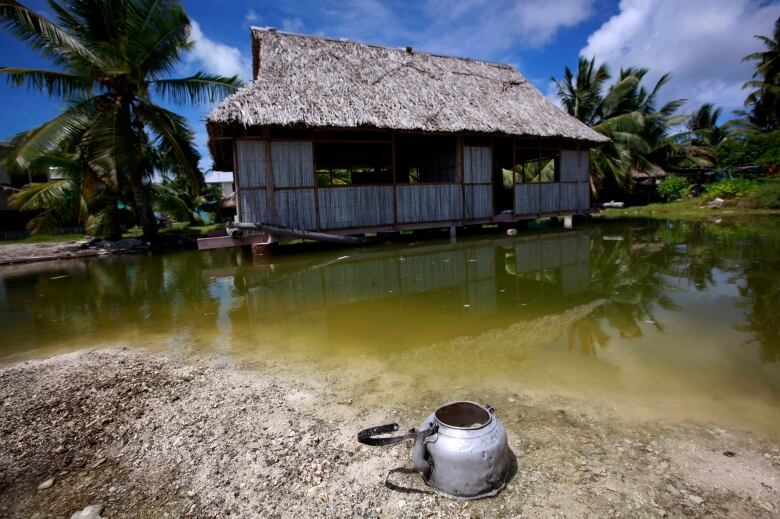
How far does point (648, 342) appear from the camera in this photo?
12.1ft

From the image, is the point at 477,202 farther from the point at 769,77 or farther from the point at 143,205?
the point at 769,77

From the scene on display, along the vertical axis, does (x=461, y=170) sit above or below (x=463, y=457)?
above

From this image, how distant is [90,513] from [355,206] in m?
8.97

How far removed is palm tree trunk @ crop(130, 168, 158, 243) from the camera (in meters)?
12.9

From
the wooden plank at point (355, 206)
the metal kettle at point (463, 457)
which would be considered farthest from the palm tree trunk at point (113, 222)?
the metal kettle at point (463, 457)

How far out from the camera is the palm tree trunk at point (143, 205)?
42.3 ft

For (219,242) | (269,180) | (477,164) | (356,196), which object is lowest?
(219,242)

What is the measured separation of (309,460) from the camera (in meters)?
2.23

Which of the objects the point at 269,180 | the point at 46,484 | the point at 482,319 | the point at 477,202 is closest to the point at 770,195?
the point at 477,202

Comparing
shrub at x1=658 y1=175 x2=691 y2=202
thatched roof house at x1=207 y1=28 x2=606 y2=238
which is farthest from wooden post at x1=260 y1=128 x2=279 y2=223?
shrub at x1=658 y1=175 x2=691 y2=202

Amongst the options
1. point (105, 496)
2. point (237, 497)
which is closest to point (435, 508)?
point (237, 497)

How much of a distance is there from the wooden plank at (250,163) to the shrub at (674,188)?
67.4ft

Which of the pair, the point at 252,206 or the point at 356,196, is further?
the point at 356,196

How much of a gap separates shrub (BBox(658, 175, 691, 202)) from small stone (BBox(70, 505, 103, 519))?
24888 mm
